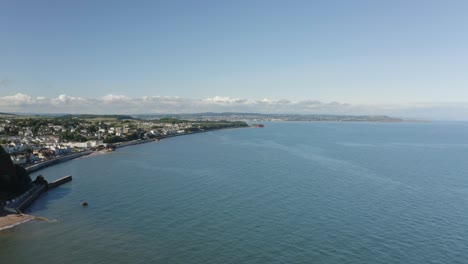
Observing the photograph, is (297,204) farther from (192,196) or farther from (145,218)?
(145,218)

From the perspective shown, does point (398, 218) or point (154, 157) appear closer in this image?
point (398, 218)

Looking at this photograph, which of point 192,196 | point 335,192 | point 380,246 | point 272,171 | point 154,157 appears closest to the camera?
point 380,246

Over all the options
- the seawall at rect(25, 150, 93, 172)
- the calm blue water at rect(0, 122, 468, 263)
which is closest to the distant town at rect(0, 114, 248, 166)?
the seawall at rect(25, 150, 93, 172)

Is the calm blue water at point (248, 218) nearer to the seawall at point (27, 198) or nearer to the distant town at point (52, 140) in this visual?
the seawall at point (27, 198)

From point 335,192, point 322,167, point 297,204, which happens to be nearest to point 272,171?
point 322,167

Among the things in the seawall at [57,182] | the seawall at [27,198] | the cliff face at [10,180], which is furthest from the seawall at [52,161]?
the cliff face at [10,180]

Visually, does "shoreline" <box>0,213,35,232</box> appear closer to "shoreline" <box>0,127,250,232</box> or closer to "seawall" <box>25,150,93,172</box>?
"shoreline" <box>0,127,250,232</box>

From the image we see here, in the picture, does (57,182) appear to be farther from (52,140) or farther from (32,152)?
(52,140)

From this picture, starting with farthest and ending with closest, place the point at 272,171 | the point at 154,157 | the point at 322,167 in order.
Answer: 1. the point at 154,157
2. the point at 322,167
3. the point at 272,171
